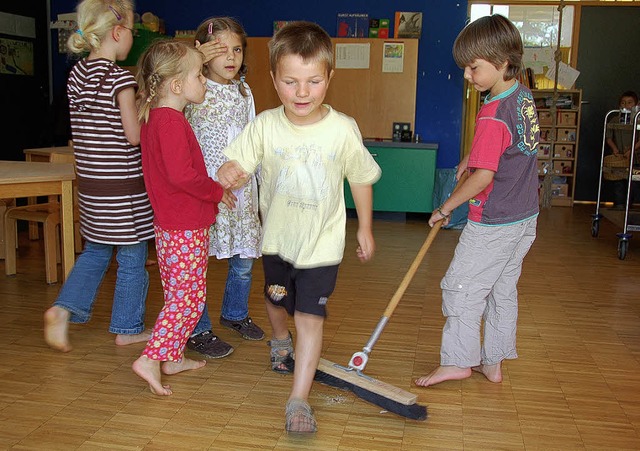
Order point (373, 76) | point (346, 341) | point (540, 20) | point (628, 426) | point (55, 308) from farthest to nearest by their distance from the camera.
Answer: point (540, 20) < point (373, 76) < point (346, 341) < point (55, 308) < point (628, 426)

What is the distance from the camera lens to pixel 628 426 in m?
2.09

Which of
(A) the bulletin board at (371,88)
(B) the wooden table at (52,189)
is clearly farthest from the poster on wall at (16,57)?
(B) the wooden table at (52,189)

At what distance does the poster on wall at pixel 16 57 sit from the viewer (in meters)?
6.02

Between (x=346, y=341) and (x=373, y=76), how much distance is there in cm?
423

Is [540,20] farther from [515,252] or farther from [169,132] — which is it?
[169,132]

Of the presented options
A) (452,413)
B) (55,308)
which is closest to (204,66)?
(55,308)

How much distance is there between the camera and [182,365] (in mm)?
2416

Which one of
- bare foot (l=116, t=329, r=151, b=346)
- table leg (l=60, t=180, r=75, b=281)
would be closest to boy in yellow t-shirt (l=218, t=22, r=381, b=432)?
bare foot (l=116, t=329, r=151, b=346)

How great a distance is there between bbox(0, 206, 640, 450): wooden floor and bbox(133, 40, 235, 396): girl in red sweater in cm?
19

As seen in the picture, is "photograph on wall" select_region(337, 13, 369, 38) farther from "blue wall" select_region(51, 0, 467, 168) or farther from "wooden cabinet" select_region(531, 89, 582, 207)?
"wooden cabinet" select_region(531, 89, 582, 207)

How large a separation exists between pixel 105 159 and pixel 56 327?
657mm

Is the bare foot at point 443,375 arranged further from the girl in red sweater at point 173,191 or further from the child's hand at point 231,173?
the child's hand at point 231,173

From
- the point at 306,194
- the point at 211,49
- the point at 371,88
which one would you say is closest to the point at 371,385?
the point at 306,194

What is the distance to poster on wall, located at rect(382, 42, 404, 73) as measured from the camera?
6.49 metres
